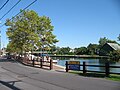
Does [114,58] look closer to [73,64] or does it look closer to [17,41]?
[73,64]

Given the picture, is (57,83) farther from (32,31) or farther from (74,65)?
(32,31)

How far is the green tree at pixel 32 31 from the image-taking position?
2108 inches

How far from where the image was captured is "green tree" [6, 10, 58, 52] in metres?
53.5

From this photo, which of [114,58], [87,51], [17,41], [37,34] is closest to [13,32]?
[17,41]

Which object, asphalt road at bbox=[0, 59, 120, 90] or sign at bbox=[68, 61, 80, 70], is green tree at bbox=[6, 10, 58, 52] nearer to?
sign at bbox=[68, 61, 80, 70]

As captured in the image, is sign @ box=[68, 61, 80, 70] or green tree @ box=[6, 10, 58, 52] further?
green tree @ box=[6, 10, 58, 52]

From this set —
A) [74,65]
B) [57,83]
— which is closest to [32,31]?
[74,65]

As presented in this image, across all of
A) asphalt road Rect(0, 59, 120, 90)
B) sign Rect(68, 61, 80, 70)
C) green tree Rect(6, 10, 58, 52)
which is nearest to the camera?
asphalt road Rect(0, 59, 120, 90)

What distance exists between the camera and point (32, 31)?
53.9 m

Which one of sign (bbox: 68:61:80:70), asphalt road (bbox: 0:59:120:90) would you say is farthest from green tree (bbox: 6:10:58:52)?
asphalt road (bbox: 0:59:120:90)

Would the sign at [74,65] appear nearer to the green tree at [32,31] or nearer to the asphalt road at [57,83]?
the asphalt road at [57,83]

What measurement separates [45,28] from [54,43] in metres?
4.07

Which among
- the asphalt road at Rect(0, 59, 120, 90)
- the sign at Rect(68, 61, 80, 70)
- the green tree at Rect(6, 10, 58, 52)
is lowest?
the asphalt road at Rect(0, 59, 120, 90)

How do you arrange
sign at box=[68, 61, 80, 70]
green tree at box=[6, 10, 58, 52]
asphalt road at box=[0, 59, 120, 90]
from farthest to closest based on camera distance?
green tree at box=[6, 10, 58, 52]
sign at box=[68, 61, 80, 70]
asphalt road at box=[0, 59, 120, 90]
